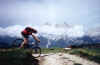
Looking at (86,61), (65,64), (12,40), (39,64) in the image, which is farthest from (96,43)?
(12,40)

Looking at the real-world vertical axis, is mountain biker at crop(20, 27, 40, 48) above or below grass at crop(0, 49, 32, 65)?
above

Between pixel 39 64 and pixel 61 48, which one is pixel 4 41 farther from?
pixel 61 48

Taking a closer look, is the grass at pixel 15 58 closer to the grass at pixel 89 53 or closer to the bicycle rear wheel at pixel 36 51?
the bicycle rear wheel at pixel 36 51

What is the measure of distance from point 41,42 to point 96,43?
9.54 ft

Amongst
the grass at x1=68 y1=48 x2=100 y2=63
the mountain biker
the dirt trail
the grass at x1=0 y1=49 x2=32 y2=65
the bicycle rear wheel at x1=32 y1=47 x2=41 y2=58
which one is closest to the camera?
the grass at x1=0 y1=49 x2=32 y2=65

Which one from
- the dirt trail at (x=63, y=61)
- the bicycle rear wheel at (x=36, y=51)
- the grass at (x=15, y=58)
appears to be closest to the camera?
the grass at (x=15, y=58)

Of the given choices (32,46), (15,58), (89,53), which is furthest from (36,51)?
(89,53)

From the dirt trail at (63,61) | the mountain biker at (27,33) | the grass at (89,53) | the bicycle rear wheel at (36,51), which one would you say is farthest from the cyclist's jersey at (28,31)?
the grass at (89,53)

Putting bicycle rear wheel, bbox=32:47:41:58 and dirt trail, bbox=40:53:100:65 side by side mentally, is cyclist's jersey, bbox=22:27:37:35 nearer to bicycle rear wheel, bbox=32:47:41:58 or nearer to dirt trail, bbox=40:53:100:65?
bicycle rear wheel, bbox=32:47:41:58

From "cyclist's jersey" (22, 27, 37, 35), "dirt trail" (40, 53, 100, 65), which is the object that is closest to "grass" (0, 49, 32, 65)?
"dirt trail" (40, 53, 100, 65)

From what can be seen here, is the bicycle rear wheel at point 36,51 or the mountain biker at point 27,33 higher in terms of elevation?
the mountain biker at point 27,33

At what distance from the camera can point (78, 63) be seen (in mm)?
5008

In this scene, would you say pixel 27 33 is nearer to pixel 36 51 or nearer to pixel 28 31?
pixel 28 31

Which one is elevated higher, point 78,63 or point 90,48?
point 90,48
